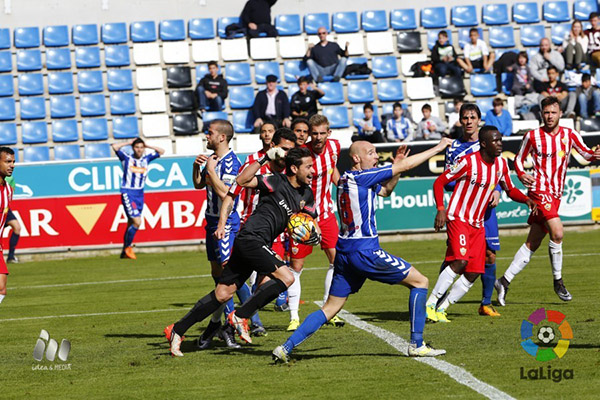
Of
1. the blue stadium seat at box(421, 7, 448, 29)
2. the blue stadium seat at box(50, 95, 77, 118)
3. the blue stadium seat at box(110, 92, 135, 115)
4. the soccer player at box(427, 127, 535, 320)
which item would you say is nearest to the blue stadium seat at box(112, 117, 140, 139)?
the blue stadium seat at box(110, 92, 135, 115)

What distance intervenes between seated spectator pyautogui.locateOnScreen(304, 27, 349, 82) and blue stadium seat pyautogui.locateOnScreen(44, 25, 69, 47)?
6.60 metres

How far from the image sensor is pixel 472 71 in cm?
2644

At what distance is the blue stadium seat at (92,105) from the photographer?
25500 millimetres

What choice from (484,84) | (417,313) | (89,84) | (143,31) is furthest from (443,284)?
(143,31)

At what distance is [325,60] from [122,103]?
5.46 metres

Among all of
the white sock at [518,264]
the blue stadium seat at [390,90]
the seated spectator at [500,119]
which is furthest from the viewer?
the blue stadium seat at [390,90]

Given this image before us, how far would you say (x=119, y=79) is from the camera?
2594 centimetres

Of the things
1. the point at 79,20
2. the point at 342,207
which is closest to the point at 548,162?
the point at 342,207

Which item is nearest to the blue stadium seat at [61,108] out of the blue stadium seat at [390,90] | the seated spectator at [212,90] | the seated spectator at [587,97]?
the seated spectator at [212,90]

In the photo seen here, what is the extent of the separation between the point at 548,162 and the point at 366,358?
197 inches

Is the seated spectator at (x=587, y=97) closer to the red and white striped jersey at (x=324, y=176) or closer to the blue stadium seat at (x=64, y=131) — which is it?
the blue stadium seat at (x=64, y=131)

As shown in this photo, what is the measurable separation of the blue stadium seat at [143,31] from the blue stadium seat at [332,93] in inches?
193

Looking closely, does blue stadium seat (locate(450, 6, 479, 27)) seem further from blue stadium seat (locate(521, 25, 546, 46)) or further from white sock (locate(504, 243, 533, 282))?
white sock (locate(504, 243, 533, 282))

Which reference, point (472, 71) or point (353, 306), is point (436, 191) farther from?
point (472, 71)
